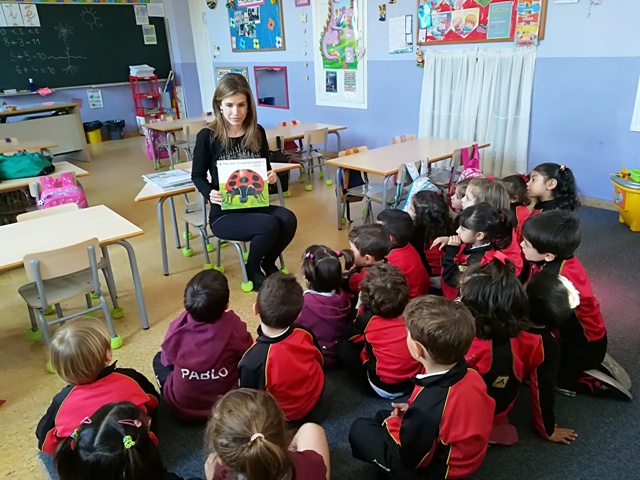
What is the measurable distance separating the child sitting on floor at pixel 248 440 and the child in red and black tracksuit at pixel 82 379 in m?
0.64

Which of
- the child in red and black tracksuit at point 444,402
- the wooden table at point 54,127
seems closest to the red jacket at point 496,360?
the child in red and black tracksuit at point 444,402

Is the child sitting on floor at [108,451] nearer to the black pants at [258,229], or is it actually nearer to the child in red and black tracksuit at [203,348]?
the child in red and black tracksuit at [203,348]

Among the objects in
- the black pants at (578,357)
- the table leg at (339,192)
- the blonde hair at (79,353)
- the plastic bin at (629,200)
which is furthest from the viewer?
the table leg at (339,192)

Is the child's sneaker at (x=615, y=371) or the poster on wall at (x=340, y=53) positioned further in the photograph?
the poster on wall at (x=340, y=53)

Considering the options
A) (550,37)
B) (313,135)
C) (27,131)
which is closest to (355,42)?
(313,135)

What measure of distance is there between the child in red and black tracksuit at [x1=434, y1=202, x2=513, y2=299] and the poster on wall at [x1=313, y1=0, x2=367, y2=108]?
419cm

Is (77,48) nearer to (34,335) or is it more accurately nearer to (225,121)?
(225,121)

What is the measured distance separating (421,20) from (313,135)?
1.73 metres

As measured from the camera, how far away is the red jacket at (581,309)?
189 centimetres

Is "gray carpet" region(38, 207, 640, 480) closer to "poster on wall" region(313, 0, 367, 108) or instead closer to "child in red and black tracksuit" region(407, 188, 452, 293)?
"child in red and black tracksuit" region(407, 188, 452, 293)

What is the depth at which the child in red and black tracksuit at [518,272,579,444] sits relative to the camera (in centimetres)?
163

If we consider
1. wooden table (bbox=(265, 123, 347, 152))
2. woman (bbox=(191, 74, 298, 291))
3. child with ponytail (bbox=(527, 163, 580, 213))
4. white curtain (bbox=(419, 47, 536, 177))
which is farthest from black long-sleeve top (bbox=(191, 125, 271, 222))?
white curtain (bbox=(419, 47, 536, 177))

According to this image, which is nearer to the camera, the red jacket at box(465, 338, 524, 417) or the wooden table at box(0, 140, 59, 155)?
the red jacket at box(465, 338, 524, 417)

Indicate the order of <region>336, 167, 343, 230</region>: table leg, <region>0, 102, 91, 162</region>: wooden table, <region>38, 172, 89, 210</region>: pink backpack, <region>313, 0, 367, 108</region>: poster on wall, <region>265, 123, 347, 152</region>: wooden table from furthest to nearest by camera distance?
1. <region>0, 102, 91, 162</region>: wooden table
2. <region>313, 0, 367, 108</region>: poster on wall
3. <region>265, 123, 347, 152</region>: wooden table
4. <region>336, 167, 343, 230</region>: table leg
5. <region>38, 172, 89, 210</region>: pink backpack
